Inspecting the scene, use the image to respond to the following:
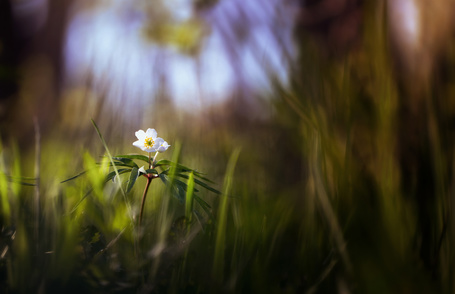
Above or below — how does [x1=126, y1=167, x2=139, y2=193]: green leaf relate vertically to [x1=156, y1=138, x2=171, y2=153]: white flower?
below

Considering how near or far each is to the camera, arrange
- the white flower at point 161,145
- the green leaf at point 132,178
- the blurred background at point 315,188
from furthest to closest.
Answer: the white flower at point 161,145
the green leaf at point 132,178
the blurred background at point 315,188

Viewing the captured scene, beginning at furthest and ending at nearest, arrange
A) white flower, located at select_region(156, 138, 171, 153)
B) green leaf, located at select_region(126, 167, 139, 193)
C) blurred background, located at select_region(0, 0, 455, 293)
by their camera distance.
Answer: white flower, located at select_region(156, 138, 171, 153)
green leaf, located at select_region(126, 167, 139, 193)
blurred background, located at select_region(0, 0, 455, 293)

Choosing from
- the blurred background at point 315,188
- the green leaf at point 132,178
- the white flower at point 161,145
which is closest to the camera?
the blurred background at point 315,188

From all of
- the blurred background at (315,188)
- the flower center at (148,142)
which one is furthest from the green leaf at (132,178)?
the flower center at (148,142)

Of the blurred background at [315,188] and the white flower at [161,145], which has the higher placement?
the white flower at [161,145]

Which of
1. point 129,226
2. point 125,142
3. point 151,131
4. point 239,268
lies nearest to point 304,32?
point 239,268

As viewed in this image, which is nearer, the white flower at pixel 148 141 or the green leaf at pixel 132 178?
the green leaf at pixel 132 178

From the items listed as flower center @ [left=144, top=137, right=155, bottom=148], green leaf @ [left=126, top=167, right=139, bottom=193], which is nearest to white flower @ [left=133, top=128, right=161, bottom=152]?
flower center @ [left=144, top=137, right=155, bottom=148]

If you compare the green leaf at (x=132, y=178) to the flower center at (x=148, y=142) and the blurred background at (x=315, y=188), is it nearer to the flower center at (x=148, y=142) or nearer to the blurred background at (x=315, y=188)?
the blurred background at (x=315, y=188)

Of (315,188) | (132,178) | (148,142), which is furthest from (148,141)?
(315,188)

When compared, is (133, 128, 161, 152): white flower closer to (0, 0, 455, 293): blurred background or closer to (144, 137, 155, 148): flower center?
(144, 137, 155, 148): flower center

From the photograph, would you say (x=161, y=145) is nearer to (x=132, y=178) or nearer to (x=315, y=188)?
(x=132, y=178)
